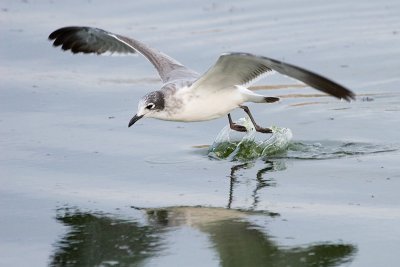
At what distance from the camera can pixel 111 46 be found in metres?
10.7

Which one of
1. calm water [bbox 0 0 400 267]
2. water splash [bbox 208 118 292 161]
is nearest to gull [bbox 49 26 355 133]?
water splash [bbox 208 118 292 161]

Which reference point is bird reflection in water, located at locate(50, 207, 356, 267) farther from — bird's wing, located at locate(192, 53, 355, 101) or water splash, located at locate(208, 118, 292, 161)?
water splash, located at locate(208, 118, 292, 161)

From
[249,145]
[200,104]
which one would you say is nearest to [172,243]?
[200,104]

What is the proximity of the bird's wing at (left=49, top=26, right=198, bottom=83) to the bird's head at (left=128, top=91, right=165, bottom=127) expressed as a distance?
0.68 meters

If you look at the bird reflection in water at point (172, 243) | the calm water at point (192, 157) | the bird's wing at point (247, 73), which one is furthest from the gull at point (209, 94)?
the bird reflection in water at point (172, 243)

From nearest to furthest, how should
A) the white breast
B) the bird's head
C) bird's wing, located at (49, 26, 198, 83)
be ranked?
the bird's head
the white breast
bird's wing, located at (49, 26, 198, 83)

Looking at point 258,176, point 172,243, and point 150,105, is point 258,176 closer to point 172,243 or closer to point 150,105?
point 150,105

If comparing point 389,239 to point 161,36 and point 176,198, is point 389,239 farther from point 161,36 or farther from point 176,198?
point 161,36

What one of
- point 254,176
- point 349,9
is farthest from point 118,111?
point 349,9

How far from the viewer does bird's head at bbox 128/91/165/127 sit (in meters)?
8.70

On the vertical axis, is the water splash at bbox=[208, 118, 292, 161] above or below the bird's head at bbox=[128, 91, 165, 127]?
below

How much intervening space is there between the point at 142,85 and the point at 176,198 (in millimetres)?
3892

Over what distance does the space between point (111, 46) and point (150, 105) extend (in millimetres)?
2166

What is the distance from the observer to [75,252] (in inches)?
273
